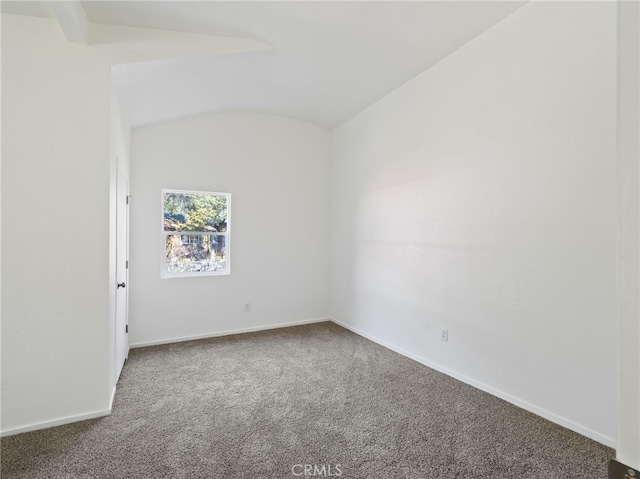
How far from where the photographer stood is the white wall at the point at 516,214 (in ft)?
7.07

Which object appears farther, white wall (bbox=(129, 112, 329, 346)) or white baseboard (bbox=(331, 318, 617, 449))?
white wall (bbox=(129, 112, 329, 346))

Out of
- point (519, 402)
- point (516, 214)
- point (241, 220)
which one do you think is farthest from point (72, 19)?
point (519, 402)

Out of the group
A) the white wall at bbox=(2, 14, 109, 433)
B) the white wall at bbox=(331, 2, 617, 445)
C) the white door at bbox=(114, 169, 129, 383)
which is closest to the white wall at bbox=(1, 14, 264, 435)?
the white wall at bbox=(2, 14, 109, 433)

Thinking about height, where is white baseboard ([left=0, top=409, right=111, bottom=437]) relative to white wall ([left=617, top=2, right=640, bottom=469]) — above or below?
below

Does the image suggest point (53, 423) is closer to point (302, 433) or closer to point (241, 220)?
point (302, 433)

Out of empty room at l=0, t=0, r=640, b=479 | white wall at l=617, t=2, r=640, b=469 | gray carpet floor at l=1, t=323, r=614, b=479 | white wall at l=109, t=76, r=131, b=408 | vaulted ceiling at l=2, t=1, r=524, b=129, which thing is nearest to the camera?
white wall at l=617, t=2, r=640, b=469

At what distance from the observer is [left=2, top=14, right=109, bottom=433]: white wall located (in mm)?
2197

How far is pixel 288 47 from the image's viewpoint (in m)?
2.93

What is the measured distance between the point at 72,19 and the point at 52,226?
1335 millimetres

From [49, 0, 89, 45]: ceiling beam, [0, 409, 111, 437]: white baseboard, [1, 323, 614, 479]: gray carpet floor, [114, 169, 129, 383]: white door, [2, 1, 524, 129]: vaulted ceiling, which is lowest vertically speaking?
[1, 323, 614, 479]: gray carpet floor

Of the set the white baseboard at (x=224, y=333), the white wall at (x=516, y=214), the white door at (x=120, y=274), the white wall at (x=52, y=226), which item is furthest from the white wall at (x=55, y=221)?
the white wall at (x=516, y=214)

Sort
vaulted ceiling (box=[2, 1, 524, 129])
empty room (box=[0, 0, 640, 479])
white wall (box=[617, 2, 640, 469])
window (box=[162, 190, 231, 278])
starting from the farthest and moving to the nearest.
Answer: window (box=[162, 190, 231, 278]) < vaulted ceiling (box=[2, 1, 524, 129]) < empty room (box=[0, 0, 640, 479]) < white wall (box=[617, 2, 640, 469])

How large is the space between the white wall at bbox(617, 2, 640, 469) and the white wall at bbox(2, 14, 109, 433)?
9.12ft

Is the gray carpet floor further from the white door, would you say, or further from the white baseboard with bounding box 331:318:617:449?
the white door
